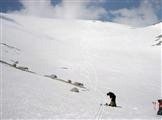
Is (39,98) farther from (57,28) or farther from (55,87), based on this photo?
(57,28)

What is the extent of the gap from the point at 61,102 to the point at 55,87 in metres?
6.42

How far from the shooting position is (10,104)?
18031mm

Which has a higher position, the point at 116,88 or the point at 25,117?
the point at 25,117

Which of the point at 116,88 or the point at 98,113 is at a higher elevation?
the point at 98,113

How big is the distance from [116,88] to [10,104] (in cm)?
1912

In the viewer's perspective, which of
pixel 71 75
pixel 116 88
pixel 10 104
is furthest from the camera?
pixel 71 75

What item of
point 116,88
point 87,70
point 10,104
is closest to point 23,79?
point 10,104

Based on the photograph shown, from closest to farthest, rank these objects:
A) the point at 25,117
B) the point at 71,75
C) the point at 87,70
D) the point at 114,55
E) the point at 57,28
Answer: the point at 25,117, the point at 71,75, the point at 87,70, the point at 114,55, the point at 57,28

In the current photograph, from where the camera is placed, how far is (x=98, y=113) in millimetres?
18828

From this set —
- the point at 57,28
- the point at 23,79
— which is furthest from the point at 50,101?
the point at 57,28

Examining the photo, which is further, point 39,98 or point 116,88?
point 116,88

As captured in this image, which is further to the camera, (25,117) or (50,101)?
(50,101)

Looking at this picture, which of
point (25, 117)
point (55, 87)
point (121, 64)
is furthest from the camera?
Answer: point (121, 64)

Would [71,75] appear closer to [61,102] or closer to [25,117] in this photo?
[61,102]
